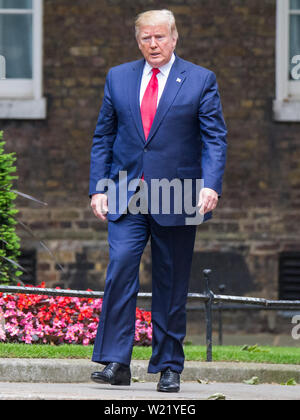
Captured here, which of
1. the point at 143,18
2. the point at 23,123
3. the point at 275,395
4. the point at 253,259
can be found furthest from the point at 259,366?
the point at 23,123

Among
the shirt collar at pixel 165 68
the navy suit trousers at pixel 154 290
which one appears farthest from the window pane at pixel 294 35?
the navy suit trousers at pixel 154 290

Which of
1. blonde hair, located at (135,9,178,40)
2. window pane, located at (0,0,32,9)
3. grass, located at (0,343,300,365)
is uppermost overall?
window pane, located at (0,0,32,9)

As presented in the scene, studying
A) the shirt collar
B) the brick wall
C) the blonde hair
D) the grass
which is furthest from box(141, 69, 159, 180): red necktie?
the brick wall

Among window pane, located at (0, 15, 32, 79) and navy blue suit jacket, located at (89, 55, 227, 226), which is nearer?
navy blue suit jacket, located at (89, 55, 227, 226)

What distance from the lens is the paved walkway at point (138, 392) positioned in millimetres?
5535

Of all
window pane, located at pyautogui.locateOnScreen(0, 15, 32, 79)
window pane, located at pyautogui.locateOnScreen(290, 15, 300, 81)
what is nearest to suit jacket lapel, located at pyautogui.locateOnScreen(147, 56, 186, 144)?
window pane, located at pyautogui.locateOnScreen(0, 15, 32, 79)

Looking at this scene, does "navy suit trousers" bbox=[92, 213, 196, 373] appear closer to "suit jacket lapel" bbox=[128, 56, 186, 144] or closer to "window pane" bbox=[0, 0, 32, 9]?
"suit jacket lapel" bbox=[128, 56, 186, 144]

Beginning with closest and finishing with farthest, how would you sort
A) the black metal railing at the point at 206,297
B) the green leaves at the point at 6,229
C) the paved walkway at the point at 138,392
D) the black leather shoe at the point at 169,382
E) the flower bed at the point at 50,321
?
the paved walkway at the point at 138,392 → the black leather shoe at the point at 169,382 → the black metal railing at the point at 206,297 → the flower bed at the point at 50,321 → the green leaves at the point at 6,229

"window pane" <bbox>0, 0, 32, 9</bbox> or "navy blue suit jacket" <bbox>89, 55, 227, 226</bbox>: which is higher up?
"window pane" <bbox>0, 0, 32, 9</bbox>

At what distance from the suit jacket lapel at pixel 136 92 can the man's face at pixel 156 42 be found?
0.38 ft

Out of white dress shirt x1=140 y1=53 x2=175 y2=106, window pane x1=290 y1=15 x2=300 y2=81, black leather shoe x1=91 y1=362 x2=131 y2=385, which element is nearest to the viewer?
black leather shoe x1=91 y1=362 x2=131 y2=385

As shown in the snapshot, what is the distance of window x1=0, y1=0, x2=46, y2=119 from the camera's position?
40.0ft

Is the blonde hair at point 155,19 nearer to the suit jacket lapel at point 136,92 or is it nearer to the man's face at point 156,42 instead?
the man's face at point 156,42

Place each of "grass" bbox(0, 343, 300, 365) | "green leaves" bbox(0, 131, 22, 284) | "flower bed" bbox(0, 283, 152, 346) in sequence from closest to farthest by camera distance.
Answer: "grass" bbox(0, 343, 300, 365)
"flower bed" bbox(0, 283, 152, 346)
"green leaves" bbox(0, 131, 22, 284)
